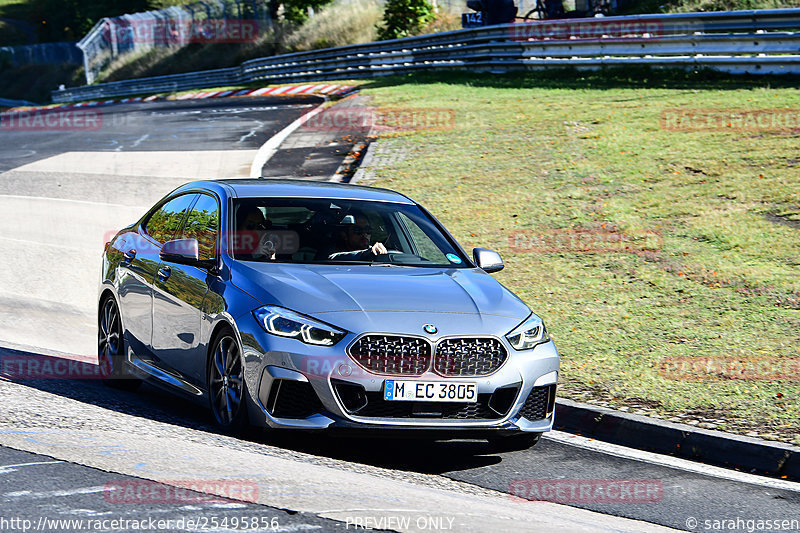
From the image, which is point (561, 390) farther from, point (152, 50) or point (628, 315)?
point (152, 50)

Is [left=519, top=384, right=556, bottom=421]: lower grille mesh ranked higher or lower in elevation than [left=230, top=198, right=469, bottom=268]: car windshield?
lower

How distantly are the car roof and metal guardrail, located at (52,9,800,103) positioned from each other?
1574cm

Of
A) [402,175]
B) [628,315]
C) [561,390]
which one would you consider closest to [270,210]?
[561,390]

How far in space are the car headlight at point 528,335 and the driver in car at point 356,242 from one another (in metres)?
1.27

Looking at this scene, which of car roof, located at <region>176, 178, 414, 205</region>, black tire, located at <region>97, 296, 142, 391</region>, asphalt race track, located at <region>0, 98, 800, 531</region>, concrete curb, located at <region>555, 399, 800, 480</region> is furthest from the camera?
black tire, located at <region>97, 296, 142, 391</region>

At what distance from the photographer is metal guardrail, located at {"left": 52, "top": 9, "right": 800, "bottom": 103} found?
22234mm

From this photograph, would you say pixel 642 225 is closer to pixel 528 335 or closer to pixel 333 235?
pixel 333 235

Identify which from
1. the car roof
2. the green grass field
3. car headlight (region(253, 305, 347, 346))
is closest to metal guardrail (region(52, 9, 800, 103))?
the green grass field

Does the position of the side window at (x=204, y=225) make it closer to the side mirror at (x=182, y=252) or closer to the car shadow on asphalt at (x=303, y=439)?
the side mirror at (x=182, y=252)

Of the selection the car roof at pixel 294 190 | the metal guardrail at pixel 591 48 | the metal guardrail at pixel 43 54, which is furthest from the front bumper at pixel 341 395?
the metal guardrail at pixel 43 54

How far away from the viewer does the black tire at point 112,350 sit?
829cm

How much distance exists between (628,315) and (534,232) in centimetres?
350

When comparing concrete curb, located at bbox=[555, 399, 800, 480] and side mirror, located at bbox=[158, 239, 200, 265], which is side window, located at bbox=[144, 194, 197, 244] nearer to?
side mirror, located at bbox=[158, 239, 200, 265]

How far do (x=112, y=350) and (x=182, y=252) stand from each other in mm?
1824
